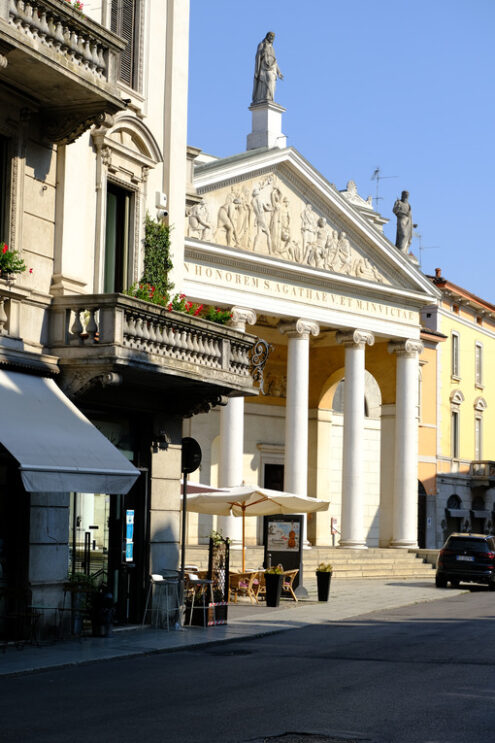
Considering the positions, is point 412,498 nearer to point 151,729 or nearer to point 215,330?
point 215,330

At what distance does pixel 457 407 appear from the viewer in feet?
192

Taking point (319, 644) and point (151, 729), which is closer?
point (151, 729)

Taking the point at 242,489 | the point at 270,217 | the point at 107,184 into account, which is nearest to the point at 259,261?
the point at 270,217

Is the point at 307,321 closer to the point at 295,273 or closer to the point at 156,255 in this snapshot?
the point at 295,273

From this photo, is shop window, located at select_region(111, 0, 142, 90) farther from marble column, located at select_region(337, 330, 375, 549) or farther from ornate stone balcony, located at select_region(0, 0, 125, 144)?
marble column, located at select_region(337, 330, 375, 549)

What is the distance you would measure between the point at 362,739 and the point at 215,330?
1050 centimetres

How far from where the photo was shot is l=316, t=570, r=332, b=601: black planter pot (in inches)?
1081

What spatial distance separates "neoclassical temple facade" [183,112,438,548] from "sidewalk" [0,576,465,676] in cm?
743

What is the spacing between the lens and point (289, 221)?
4081 cm

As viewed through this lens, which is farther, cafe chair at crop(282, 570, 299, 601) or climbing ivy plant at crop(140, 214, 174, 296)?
cafe chair at crop(282, 570, 299, 601)

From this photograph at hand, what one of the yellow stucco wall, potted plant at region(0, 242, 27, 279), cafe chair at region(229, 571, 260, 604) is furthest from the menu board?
the yellow stucco wall

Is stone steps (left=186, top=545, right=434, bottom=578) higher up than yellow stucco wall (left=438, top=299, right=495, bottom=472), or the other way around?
yellow stucco wall (left=438, top=299, right=495, bottom=472)

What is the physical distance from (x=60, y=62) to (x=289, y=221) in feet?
84.4

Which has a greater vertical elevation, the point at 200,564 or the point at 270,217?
the point at 270,217
